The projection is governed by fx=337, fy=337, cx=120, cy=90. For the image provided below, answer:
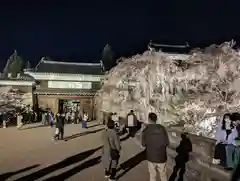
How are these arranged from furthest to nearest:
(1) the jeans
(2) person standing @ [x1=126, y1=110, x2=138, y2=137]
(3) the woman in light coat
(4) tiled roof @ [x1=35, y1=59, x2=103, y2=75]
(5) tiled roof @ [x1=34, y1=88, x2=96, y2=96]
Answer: (4) tiled roof @ [x1=35, y1=59, x2=103, y2=75]
(5) tiled roof @ [x1=34, y1=88, x2=96, y2=96]
(2) person standing @ [x1=126, y1=110, x2=138, y2=137]
(3) the woman in light coat
(1) the jeans

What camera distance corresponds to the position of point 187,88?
23000mm

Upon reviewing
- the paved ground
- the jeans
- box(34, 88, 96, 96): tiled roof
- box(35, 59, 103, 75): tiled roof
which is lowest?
the paved ground

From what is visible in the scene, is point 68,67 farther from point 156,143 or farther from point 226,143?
Answer: point 156,143

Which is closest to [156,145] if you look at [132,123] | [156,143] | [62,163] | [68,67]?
[156,143]

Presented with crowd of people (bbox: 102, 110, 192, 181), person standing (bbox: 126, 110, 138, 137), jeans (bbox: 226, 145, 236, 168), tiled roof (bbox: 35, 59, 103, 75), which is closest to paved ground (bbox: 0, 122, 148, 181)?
crowd of people (bbox: 102, 110, 192, 181)

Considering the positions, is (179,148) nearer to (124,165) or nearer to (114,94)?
(124,165)

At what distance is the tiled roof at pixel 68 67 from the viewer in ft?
147

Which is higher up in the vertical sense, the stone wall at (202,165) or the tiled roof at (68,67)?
the tiled roof at (68,67)

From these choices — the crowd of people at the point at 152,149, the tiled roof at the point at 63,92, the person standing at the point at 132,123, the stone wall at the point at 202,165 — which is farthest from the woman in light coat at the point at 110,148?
the tiled roof at the point at 63,92

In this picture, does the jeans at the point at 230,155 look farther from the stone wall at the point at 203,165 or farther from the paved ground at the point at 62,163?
the paved ground at the point at 62,163

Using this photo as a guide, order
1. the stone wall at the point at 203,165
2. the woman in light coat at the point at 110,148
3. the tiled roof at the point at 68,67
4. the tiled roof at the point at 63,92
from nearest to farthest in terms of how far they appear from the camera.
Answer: the stone wall at the point at 203,165
the woman in light coat at the point at 110,148
the tiled roof at the point at 63,92
the tiled roof at the point at 68,67

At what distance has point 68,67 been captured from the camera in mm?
46375

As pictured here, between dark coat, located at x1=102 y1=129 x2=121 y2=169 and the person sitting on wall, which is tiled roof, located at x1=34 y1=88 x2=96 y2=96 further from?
the person sitting on wall

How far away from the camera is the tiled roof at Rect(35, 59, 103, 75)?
44.7 metres
